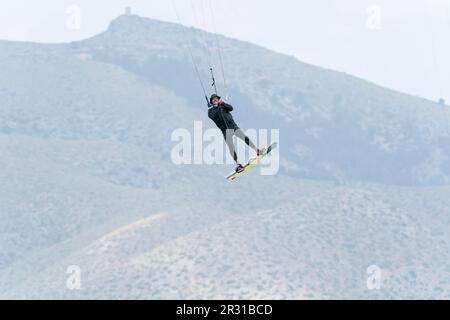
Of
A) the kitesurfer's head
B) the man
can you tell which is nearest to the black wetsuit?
the man

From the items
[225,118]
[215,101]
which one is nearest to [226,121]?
[225,118]

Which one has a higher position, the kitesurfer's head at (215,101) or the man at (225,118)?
the kitesurfer's head at (215,101)

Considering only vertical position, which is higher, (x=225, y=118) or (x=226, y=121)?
(x=225, y=118)

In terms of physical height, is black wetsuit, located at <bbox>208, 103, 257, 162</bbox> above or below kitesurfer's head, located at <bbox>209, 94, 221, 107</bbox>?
below

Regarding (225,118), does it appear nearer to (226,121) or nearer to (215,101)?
(226,121)

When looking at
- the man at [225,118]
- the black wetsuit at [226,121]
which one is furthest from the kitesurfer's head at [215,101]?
the black wetsuit at [226,121]

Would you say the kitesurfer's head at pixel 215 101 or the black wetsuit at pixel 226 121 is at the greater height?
the kitesurfer's head at pixel 215 101

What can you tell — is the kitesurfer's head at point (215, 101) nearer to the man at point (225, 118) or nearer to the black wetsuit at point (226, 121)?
the man at point (225, 118)

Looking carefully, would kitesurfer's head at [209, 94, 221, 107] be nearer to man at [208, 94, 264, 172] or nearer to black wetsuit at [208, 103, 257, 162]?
man at [208, 94, 264, 172]

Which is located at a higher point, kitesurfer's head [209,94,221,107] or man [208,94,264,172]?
kitesurfer's head [209,94,221,107]
